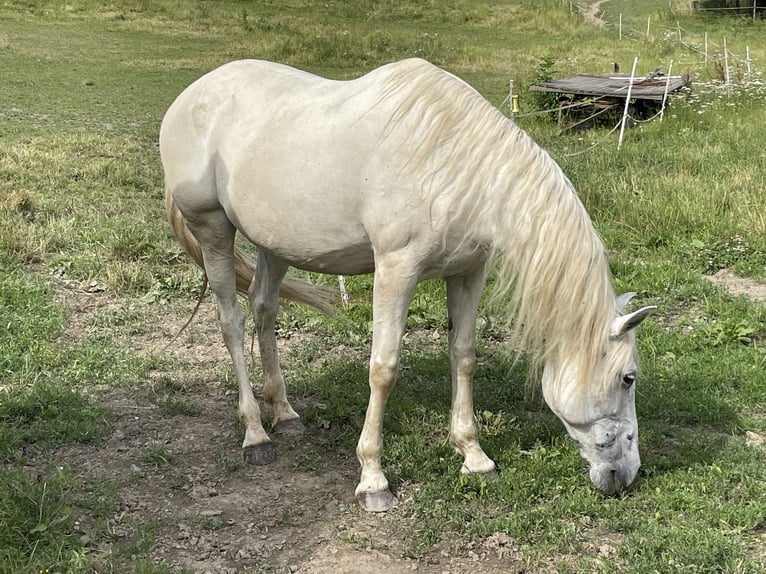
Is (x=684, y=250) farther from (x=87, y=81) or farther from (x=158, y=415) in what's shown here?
(x=87, y=81)

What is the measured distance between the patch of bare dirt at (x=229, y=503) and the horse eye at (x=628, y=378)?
866mm

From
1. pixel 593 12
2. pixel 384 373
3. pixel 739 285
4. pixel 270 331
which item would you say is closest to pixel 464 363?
pixel 384 373

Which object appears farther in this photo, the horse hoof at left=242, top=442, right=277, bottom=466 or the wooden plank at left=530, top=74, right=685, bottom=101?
the wooden plank at left=530, top=74, right=685, bottom=101

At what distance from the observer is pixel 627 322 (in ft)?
10.6

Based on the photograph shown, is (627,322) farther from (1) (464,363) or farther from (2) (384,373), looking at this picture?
(2) (384,373)

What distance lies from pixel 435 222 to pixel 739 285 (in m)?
4.03

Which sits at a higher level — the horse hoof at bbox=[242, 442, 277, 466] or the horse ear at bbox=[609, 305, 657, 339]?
the horse ear at bbox=[609, 305, 657, 339]

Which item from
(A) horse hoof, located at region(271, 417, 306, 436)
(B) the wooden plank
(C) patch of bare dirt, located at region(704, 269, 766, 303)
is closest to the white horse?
(A) horse hoof, located at region(271, 417, 306, 436)

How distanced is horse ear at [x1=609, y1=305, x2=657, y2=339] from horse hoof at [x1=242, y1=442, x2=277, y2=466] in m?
1.95

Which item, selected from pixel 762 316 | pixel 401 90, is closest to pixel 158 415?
pixel 401 90

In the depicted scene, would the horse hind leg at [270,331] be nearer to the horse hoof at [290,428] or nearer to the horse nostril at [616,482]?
the horse hoof at [290,428]

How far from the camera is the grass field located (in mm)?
3369

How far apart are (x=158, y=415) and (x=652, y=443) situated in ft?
9.34

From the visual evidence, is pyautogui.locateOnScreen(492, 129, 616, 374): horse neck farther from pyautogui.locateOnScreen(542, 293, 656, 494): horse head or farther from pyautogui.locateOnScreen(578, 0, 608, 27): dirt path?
pyautogui.locateOnScreen(578, 0, 608, 27): dirt path
